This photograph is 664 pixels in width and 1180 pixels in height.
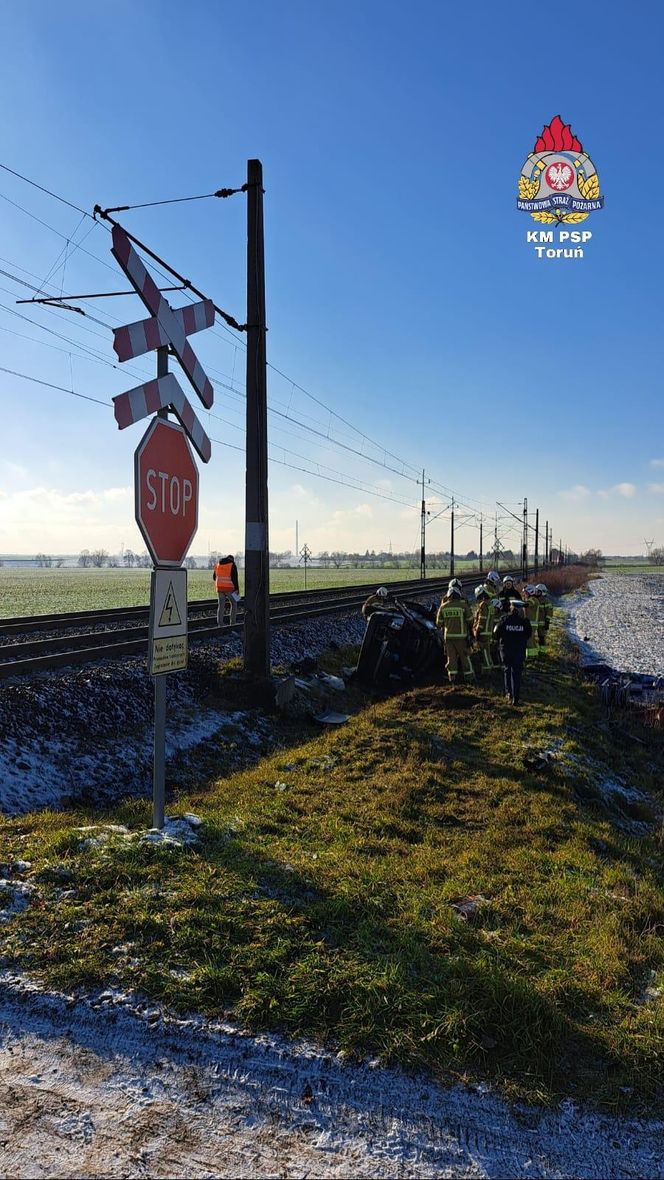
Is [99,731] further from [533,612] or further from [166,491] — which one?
[533,612]

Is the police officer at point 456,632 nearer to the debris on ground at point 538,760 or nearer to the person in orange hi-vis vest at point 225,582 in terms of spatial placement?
the debris on ground at point 538,760

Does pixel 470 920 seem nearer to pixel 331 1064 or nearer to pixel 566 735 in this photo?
pixel 331 1064

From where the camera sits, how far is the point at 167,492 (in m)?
4.57

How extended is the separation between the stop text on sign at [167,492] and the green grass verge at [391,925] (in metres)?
2.34

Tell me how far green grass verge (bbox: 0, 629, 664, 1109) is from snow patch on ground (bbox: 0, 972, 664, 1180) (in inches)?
5.9

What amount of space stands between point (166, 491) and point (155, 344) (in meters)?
1.09

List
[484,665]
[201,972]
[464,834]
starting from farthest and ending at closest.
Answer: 1. [484,665]
2. [464,834]
3. [201,972]

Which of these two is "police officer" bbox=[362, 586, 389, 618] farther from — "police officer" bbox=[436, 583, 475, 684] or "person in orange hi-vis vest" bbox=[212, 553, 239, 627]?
"person in orange hi-vis vest" bbox=[212, 553, 239, 627]

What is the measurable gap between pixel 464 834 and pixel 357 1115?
12.7 ft

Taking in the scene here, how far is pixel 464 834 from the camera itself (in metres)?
6.29

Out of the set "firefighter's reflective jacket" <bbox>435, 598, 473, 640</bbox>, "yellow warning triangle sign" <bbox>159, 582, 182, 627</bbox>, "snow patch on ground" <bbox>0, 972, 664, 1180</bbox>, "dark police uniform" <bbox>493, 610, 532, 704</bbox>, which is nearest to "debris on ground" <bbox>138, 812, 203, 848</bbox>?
"yellow warning triangle sign" <bbox>159, 582, 182, 627</bbox>

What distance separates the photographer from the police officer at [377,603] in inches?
619

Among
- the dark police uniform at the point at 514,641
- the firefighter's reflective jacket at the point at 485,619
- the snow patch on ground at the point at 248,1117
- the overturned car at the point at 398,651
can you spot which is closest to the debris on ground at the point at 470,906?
the snow patch on ground at the point at 248,1117

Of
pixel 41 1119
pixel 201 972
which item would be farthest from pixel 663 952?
pixel 41 1119
